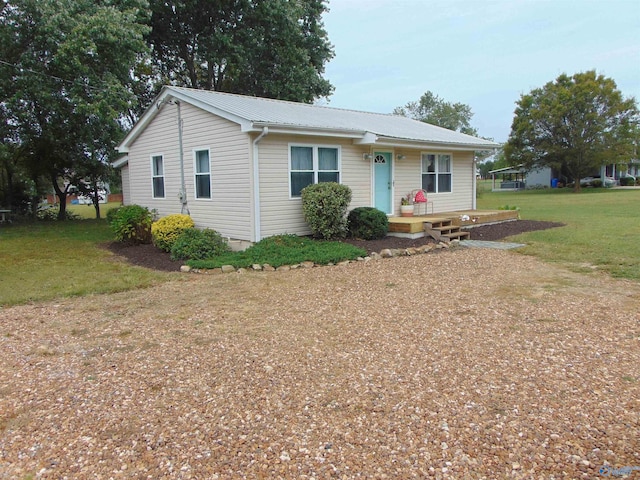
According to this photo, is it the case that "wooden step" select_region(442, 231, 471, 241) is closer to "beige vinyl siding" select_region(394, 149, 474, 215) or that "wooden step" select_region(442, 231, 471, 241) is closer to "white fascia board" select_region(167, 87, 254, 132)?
"beige vinyl siding" select_region(394, 149, 474, 215)

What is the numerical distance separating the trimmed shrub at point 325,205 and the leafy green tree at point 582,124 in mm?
32029

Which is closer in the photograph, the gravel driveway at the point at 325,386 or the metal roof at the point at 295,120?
the gravel driveway at the point at 325,386

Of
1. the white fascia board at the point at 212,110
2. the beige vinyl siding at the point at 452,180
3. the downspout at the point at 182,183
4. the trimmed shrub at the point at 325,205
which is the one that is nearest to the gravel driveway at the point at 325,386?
the trimmed shrub at the point at 325,205

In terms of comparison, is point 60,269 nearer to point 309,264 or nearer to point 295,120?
point 309,264

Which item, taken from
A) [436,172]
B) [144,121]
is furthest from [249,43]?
[436,172]

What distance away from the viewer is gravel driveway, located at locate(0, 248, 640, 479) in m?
2.71

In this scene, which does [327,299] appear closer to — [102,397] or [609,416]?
[102,397]

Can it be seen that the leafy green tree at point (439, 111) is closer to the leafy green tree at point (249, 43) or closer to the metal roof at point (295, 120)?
the leafy green tree at point (249, 43)

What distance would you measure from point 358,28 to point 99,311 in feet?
52.1

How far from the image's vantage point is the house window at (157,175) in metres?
13.2

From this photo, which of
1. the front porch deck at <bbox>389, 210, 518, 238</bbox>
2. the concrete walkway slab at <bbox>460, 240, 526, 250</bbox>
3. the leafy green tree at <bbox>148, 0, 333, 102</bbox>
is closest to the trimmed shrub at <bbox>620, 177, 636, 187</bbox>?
the leafy green tree at <bbox>148, 0, 333, 102</bbox>

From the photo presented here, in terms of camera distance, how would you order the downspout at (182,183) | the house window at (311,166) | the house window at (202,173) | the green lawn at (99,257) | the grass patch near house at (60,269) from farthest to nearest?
1. the downspout at (182,183)
2. the house window at (202,173)
3. the house window at (311,166)
4. the green lawn at (99,257)
5. the grass patch near house at (60,269)

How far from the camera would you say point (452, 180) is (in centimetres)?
1488

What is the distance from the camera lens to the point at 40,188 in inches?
829
